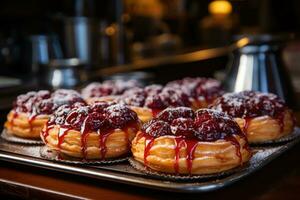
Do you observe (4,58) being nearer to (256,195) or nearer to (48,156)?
(48,156)

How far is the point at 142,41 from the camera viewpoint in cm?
743

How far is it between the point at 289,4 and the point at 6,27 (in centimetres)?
481

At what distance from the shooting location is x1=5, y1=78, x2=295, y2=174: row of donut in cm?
144

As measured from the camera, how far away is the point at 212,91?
2.39 meters

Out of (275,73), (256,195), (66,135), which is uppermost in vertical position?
(275,73)

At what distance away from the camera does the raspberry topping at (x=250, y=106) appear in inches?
72.6

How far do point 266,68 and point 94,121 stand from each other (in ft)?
3.43

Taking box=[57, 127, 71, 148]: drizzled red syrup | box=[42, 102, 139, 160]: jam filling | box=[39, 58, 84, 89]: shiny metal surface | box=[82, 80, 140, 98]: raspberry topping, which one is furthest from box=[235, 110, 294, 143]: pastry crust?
box=[39, 58, 84, 89]: shiny metal surface

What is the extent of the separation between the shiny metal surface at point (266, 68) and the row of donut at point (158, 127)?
14.9 inches

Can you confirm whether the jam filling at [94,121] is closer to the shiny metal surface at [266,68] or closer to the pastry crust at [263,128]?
the pastry crust at [263,128]

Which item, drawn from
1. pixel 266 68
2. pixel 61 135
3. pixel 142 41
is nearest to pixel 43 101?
pixel 61 135

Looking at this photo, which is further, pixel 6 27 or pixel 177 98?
pixel 6 27

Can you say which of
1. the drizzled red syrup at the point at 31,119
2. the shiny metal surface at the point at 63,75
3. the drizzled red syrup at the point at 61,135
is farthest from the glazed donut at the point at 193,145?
the shiny metal surface at the point at 63,75

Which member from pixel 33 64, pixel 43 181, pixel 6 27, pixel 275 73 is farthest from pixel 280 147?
pixel 6 27
